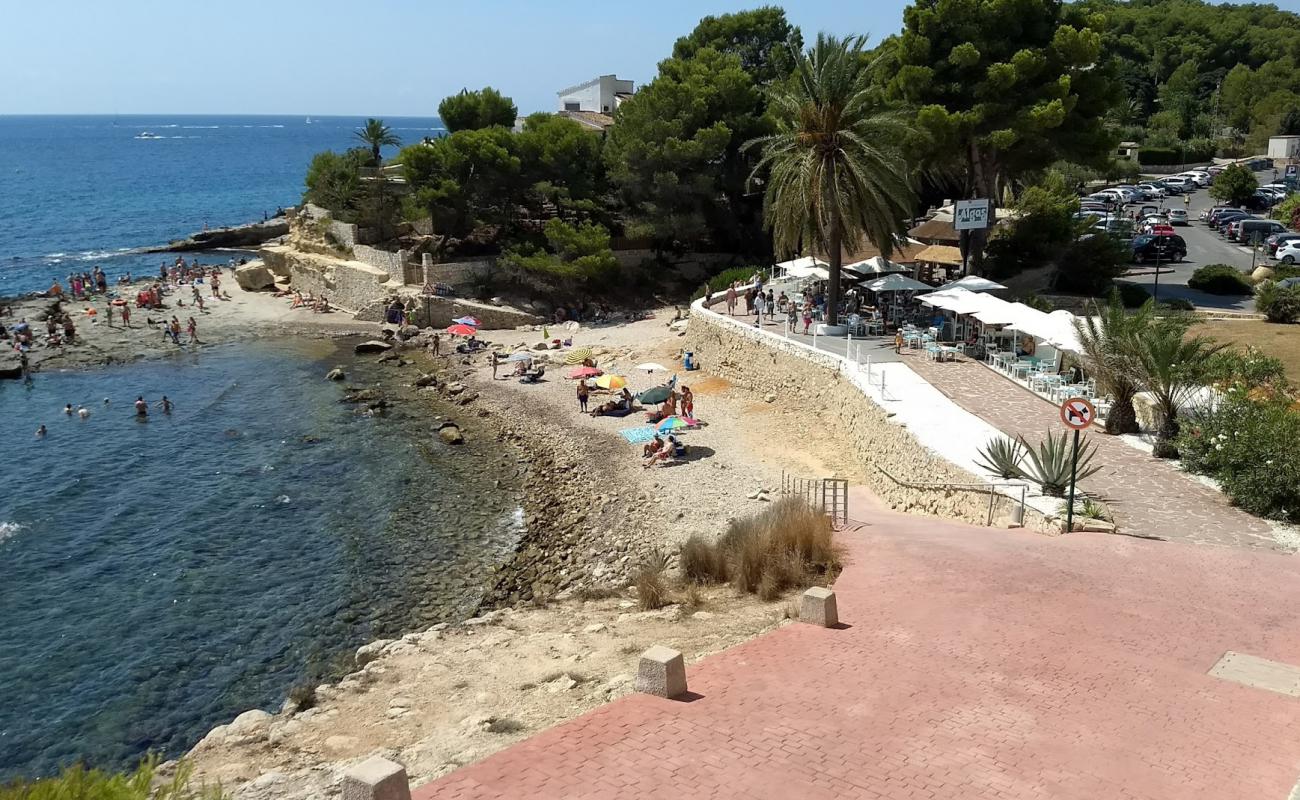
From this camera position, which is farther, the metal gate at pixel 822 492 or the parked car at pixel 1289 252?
the parked car at pixel 1289 252

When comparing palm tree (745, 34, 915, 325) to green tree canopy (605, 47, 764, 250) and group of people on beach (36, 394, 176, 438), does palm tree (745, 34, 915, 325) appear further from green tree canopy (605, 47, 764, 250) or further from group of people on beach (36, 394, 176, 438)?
group of people on beach (36, 394, 176, 438)

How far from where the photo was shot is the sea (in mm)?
15086

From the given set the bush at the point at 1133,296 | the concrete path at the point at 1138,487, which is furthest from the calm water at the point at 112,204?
the bush at the point at 1133,296

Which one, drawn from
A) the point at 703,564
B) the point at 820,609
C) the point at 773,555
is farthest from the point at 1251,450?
the point at 703,564

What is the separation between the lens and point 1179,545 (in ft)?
44.3

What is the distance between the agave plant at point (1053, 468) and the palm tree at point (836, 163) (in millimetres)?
11246

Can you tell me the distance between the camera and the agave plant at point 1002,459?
16.1 meters

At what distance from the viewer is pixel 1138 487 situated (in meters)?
15.8

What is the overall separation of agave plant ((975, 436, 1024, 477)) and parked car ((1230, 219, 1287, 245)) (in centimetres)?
3108

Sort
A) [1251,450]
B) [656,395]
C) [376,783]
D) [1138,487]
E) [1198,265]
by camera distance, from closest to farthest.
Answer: [376,783]
[1251,450]
[1138,487]
[656,395]
[1198,265]

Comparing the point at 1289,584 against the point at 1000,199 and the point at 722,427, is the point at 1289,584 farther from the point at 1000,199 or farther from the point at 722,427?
→ the point at 1000,199

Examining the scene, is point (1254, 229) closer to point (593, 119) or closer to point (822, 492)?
point (822, 492)

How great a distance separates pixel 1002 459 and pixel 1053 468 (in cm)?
86

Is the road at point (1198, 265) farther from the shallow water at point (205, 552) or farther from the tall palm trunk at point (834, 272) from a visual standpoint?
the shallow water at point (205, 552)
